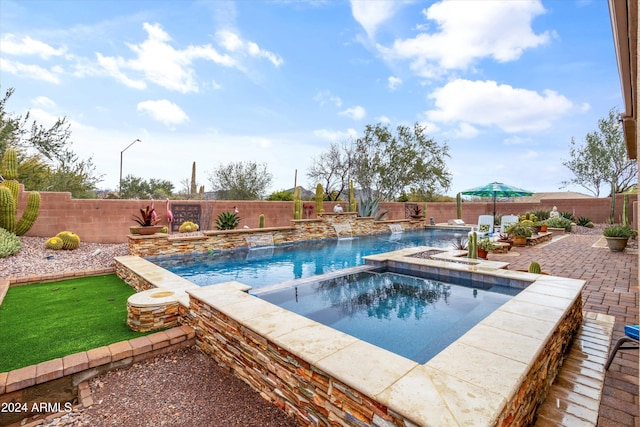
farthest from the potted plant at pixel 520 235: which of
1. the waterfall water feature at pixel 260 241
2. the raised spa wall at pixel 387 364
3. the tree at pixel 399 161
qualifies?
the tree at pixel 399 161

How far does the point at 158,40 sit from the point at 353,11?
6.54m

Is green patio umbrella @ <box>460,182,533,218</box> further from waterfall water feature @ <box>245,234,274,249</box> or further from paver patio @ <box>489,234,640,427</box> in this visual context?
waterfall water feature @ <box>245,234,274,249</box>

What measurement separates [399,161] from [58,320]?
70.3 feet

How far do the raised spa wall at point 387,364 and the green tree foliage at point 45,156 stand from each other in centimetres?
1588

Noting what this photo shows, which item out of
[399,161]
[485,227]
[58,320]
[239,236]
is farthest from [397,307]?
[399,161]

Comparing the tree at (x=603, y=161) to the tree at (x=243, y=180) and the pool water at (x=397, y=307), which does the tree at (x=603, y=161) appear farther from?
the tree at (x=243, y=180)

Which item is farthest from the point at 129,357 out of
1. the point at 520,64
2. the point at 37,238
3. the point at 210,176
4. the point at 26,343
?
the point at 210,176

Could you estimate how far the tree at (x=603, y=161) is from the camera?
2031cm

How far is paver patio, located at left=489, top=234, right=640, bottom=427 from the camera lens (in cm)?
241

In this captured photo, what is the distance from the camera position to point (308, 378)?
2.19m

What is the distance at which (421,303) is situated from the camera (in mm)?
4973

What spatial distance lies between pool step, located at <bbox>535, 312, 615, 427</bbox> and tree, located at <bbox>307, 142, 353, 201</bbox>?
20.1 metres

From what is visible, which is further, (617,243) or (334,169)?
(334,169)

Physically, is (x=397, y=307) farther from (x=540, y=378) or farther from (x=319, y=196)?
(x=319, y=196)
